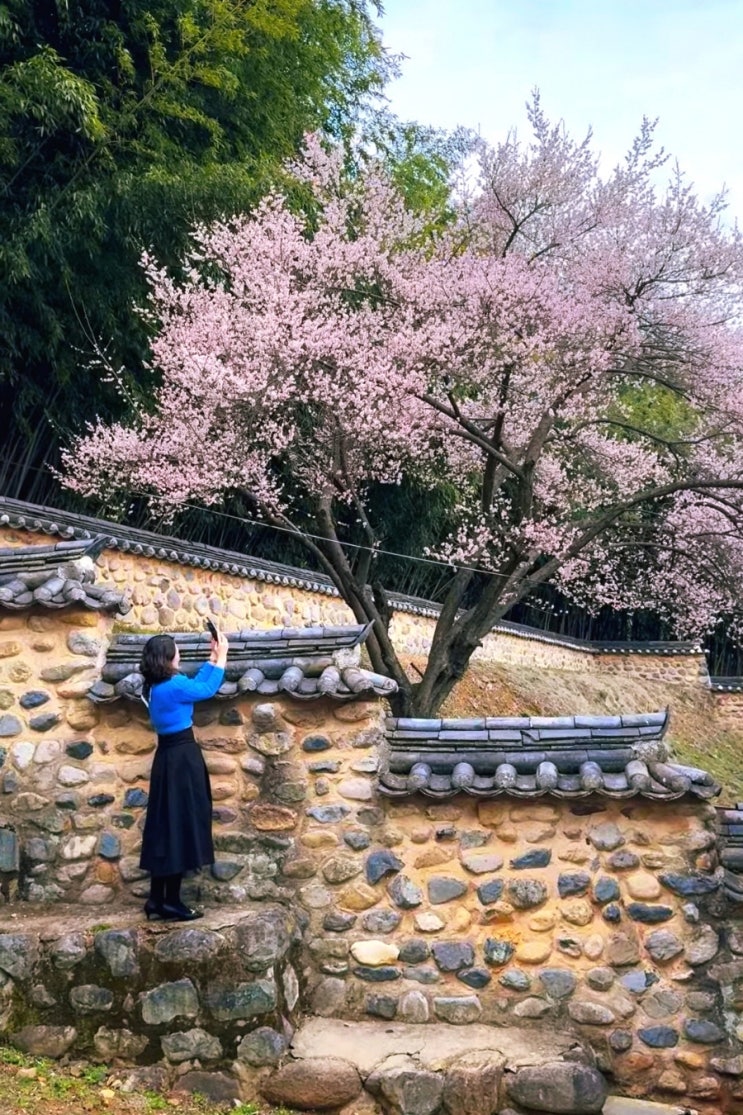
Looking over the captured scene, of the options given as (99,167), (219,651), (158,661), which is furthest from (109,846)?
(99,167)

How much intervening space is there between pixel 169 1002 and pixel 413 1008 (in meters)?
1.05

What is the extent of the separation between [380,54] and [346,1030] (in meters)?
15.1

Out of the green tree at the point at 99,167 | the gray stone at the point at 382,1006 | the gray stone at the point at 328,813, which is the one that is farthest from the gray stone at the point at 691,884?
the green tree at the point at 99,167

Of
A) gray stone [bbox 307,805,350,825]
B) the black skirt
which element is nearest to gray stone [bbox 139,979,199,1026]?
the black skirt

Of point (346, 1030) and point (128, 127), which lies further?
point (128, 127)

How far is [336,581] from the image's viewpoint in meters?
9.31

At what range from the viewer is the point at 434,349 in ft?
32.4

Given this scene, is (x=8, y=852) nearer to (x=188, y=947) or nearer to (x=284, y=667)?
(x=188, y=947)

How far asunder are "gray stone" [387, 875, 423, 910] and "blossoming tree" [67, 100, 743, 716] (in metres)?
4.83

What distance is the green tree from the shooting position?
9344 mm

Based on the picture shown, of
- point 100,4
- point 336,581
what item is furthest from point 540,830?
point 100,4

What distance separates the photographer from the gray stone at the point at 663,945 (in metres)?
3.84

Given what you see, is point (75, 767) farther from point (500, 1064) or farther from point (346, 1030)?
point (500, 1064)

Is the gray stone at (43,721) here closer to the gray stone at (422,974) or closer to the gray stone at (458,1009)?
the gray stone at (422,974)
